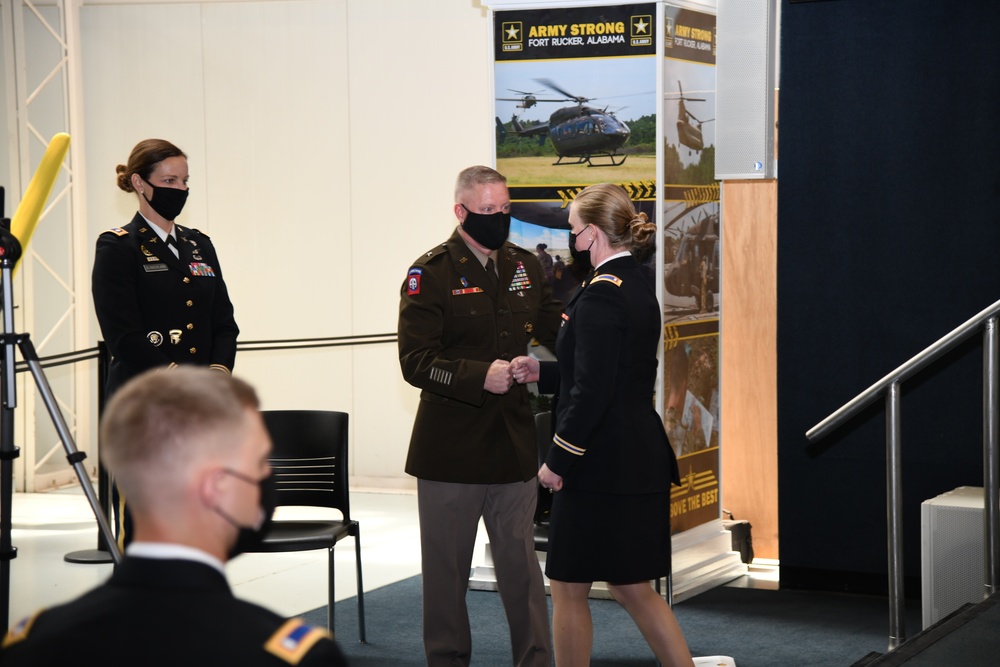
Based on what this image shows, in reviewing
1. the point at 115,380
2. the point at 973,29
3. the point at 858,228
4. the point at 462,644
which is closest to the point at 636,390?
the point at 462,644

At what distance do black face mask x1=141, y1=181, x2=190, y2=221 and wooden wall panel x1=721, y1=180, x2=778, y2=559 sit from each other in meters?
2.69

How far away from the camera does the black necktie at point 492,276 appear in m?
3.49

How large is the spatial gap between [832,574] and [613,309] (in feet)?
8.36

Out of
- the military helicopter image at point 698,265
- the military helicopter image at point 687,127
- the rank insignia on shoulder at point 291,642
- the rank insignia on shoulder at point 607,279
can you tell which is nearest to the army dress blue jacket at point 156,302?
the rank insignia on shoulder at point 607,279

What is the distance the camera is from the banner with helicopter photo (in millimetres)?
4832

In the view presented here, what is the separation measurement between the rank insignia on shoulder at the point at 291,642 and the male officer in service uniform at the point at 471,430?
7.36 feet

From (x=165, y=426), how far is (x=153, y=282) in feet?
8.37

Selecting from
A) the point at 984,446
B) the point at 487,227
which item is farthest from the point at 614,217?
the point at 984,446

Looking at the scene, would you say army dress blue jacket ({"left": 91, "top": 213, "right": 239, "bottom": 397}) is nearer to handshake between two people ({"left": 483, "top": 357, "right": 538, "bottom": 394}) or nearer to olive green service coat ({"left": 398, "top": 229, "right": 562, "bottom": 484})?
olive green service coat ({"left": 398, "top": 229, "right": 562, "bottom": 484})

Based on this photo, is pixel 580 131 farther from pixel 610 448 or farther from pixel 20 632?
pixel 20 632

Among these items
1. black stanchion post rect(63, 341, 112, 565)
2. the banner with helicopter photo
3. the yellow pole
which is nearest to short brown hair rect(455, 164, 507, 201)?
the yellow pole

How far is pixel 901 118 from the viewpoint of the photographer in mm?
4840

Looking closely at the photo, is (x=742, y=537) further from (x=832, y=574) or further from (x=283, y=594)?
(x=283, y=594)

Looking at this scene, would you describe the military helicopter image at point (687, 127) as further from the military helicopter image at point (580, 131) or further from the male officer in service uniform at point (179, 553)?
the male officer in service uniform at point (179, 553)
